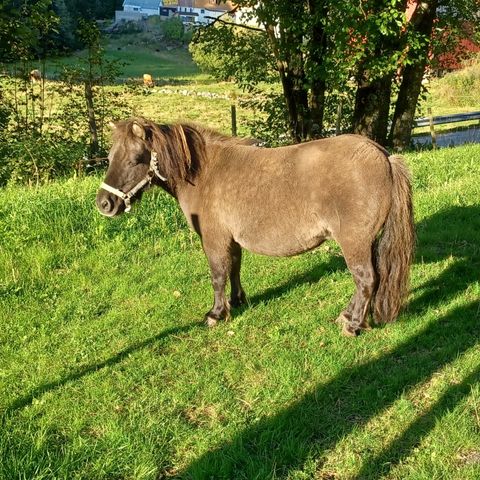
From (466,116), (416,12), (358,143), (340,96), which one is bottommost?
(466,116)

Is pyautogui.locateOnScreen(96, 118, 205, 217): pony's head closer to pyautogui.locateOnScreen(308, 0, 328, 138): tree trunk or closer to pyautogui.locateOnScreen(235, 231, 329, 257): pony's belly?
pyautogui.locateOnScreen(235, 231, 329, 257): pony's belly

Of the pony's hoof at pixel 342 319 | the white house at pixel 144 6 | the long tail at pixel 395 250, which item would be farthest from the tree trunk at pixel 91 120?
the white house at pixel 144 6

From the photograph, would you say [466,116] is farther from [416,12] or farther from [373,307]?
[373,307]

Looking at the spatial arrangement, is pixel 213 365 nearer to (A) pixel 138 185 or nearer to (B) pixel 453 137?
(A) pixel 138 185

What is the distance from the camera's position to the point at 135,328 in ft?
17.8

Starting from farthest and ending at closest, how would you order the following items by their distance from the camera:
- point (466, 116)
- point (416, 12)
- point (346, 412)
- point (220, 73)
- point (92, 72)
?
point (466, 116) → point (220, 73) → point (416, 12) → point (92, 72) → point (346, 412)

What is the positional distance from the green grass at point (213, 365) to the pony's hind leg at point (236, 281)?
0.21 meters

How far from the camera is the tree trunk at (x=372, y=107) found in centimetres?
1426

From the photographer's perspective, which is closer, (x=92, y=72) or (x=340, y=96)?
(x=92, y=72)

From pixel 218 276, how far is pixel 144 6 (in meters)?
128

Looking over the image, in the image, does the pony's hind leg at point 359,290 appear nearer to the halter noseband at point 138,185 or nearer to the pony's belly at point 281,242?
the pony's belly at point 281,242

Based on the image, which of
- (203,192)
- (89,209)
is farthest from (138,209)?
(203,192)

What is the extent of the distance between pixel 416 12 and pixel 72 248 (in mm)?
10608

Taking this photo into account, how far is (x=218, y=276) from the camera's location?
18.0ft
